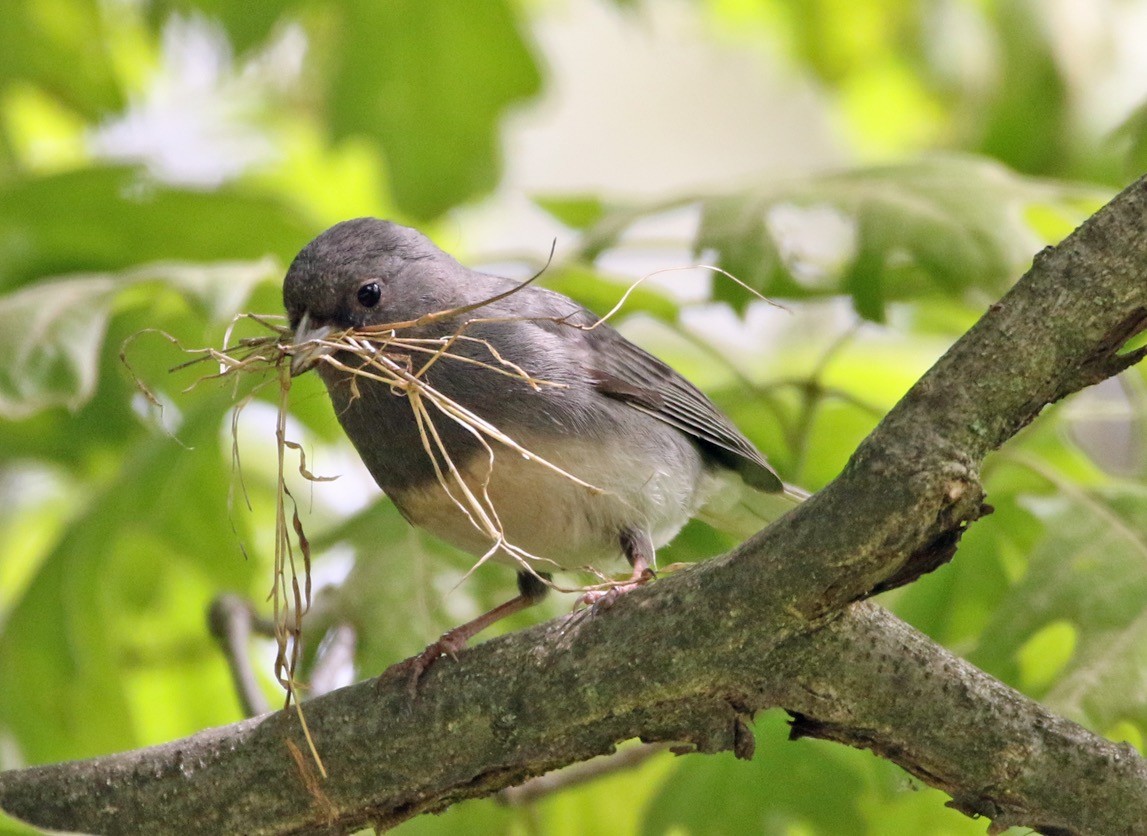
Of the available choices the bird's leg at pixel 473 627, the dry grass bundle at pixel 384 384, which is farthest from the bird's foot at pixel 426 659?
the dry grass bundle at pixel 384 384

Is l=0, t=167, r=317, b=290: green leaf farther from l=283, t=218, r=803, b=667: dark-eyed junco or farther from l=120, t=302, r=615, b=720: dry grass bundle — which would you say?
l=120, t=302, r=615, b=720: dry grass bundle

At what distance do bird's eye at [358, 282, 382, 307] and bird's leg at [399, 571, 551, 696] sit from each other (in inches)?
26.3

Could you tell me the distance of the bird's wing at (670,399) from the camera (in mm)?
2879

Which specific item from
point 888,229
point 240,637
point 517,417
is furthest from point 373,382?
point 888,229

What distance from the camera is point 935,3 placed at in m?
4.36

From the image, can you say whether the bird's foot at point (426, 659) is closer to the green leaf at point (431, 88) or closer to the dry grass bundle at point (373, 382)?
the dry grass bundle at point (373, 382)

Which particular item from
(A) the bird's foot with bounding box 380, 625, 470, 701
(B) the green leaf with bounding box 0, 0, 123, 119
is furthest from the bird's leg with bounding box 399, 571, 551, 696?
(B) the green leaf with bounding box 0, 0, 123, 119

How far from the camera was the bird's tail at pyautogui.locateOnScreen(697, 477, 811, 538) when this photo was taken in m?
3.11

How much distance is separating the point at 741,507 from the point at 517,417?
79cm

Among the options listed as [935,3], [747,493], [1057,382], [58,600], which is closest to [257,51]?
[58,600]

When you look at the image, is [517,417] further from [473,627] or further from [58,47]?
[58,47]

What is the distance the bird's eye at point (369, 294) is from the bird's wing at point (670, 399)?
49 cm

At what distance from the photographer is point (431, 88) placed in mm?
4059

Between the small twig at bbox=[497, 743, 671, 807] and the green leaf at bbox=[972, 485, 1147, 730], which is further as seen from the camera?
the small twig at bbox=[497, 743, 671, 807]
